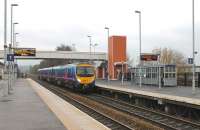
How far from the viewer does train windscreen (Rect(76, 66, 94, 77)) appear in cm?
4403

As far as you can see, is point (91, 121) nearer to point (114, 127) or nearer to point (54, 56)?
point (114, 127)

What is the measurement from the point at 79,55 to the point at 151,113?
81.8 m

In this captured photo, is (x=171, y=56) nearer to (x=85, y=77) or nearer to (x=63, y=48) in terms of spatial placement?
(x=63, y=48)

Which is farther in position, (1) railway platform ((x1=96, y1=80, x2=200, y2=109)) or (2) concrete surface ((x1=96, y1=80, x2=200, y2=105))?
(2) concrete surface ((x1=96, y1=80, x2=200, y2=105))

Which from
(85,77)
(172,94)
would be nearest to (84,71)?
(85,77)

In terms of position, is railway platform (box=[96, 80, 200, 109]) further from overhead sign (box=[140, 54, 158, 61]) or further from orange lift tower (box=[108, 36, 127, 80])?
orange lift tower (box=[108, 36, 127, 80])

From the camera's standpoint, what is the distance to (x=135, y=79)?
5466 cm

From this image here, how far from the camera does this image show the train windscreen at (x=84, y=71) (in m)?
44.0

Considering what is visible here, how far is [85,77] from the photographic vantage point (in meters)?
44.1

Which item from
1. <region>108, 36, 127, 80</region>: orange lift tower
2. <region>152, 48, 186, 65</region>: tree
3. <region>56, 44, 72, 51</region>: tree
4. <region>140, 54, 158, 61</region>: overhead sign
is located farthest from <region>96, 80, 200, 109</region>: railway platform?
<region>56, 44, 72, 51</region>: tree

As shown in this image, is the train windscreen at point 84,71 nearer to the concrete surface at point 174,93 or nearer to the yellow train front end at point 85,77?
the yellow train front end at point 85,77

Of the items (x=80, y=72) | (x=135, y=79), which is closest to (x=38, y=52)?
(x=135, y=79)

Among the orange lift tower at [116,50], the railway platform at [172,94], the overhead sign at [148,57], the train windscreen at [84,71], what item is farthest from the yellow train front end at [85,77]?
the orange lift tower at [116,50]

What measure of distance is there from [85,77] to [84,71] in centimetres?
62
